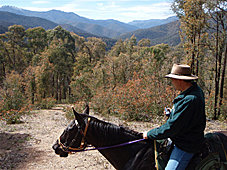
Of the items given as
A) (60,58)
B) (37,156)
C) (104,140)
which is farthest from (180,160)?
(60,58)

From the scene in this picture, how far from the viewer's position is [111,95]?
41.9 feet

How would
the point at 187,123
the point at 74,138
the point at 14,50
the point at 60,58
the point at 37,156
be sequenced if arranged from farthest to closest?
the point at 14,50
the point at 60,58
the point at 37,156
the point at 74,138
the point at 187,123

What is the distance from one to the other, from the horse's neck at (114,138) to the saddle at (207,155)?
339 millimetres

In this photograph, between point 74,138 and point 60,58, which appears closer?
point 74,138

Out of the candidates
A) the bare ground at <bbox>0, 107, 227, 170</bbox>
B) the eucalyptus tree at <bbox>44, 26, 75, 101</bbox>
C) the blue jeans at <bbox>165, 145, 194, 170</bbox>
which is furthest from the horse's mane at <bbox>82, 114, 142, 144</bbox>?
the eucalyptus tree at <bbox>44, 26, 75, 101</bbox>

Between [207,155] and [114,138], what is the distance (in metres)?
1.21

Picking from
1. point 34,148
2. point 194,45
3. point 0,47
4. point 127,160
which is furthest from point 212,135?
point 0,47

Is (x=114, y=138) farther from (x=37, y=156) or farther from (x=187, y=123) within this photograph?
(x=37, y=156)

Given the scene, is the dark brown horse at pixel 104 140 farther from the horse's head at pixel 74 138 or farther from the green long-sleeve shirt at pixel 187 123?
the green long-sleeve shirt at pixel 187 123

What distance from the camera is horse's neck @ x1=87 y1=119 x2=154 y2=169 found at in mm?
2531

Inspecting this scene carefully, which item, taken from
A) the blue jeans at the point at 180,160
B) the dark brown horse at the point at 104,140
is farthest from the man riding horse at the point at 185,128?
the dark brown horse at the point at 104,140

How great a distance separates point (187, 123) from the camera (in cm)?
214

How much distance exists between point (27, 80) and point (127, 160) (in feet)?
72.3

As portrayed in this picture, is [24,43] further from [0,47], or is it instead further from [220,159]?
[220,159]
